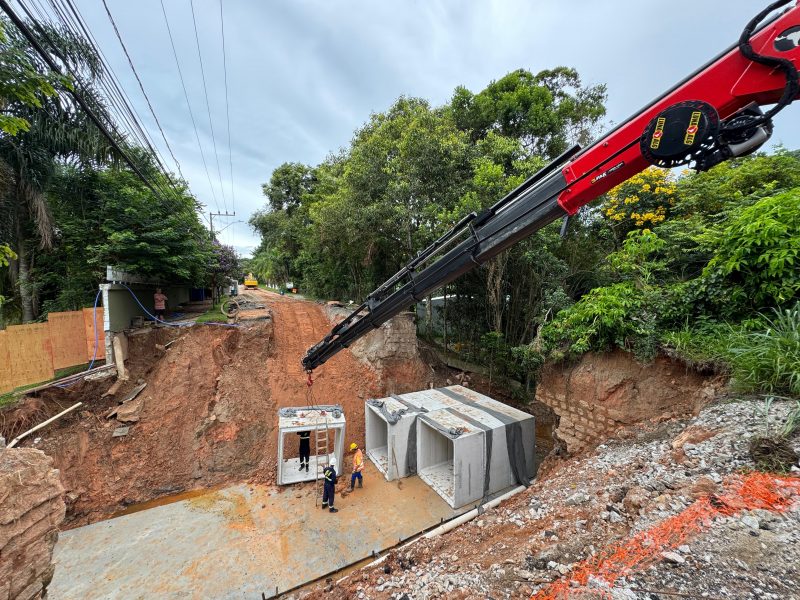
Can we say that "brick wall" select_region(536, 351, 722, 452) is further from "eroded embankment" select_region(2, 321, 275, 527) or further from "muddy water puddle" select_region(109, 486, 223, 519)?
"muddy water puddle" select_region(109, 486, 223, 519)

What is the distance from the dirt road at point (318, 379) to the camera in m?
10.4

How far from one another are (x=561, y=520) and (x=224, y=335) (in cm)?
1138

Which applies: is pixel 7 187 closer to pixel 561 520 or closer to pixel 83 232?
pixel 83 232

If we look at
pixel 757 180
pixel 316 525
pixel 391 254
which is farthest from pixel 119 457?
pixel 757 180

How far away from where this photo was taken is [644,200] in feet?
31.9

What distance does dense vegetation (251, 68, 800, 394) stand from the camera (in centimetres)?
461

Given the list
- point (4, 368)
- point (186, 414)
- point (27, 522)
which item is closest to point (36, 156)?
point (4, 368)

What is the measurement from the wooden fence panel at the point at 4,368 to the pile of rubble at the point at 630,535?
9478 millimetres

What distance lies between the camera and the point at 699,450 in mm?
3434

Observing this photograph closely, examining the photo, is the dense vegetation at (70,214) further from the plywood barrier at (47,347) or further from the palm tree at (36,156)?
the plywood barrier at (47,347)

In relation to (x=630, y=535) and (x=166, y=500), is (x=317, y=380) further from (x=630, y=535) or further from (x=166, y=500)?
(x=630, y=535)

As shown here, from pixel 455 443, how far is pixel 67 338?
10.8 meters

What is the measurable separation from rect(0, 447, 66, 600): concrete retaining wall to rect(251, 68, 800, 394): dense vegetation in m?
7.69

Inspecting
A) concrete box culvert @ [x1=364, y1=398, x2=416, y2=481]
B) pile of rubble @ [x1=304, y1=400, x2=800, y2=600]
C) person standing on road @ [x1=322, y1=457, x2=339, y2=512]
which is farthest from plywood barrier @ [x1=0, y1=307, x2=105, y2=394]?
pile of rubble @ [x1=304, y1=400, x2=800, y2=600]
